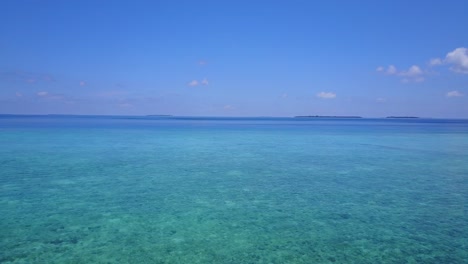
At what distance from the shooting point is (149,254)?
5.72m

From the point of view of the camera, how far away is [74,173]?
532 inches

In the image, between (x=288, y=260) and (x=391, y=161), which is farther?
(x=391, y=161)

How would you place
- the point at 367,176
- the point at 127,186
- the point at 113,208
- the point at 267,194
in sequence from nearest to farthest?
the point at 113,208 → the point at 267,194 → the point at 127,186 → the point at 367,176

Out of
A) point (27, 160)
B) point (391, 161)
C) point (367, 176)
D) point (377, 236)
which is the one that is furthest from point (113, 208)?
point (391, 161)

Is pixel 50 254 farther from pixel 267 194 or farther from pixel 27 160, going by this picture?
pixel 27 160

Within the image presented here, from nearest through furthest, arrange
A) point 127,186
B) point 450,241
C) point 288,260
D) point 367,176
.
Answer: point 288,260 → point 450,241 → point 127,186 → point 367,176

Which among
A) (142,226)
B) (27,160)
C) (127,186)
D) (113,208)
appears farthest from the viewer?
(27,160)

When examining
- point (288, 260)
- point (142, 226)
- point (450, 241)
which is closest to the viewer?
point (288, 260)

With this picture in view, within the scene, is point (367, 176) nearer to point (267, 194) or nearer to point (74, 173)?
point (267, 194)

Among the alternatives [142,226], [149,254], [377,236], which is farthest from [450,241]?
[142,226]

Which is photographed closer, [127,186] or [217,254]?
[217,254]

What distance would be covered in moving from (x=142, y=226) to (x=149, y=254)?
4.88 ft

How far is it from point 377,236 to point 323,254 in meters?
1.68

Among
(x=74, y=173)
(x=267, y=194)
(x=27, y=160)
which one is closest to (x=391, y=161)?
(x=267, y=194)
